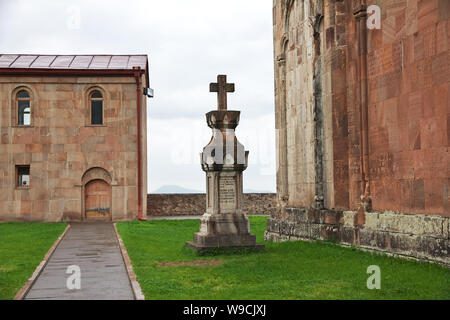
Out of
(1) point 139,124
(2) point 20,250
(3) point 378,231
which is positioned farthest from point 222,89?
(1) point 139,124

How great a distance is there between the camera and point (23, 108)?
1169 inches

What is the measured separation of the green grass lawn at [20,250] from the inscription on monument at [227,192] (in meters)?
4.63

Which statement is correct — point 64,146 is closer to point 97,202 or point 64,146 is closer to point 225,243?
point 97,202

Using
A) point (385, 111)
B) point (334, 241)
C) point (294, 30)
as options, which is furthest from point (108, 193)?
point (385, 111)

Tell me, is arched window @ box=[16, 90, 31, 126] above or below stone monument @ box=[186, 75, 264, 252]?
above

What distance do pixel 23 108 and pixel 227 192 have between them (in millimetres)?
17737

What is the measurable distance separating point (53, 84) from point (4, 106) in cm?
256

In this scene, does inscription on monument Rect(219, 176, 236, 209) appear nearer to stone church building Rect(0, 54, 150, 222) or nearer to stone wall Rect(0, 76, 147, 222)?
stone church building Rect(0, 54, 150, 222)

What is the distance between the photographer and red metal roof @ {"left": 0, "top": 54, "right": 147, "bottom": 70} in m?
30.0

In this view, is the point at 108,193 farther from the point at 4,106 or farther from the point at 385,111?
the point at 385,111

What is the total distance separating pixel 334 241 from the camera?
15.2 metres

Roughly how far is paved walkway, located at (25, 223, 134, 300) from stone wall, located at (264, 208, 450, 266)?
5.22 metres

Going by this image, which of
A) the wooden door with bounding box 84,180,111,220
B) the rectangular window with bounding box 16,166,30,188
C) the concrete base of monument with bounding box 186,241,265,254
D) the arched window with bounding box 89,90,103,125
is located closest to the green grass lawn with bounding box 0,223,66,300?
the rectangular window with bounding box 16,166,30,188

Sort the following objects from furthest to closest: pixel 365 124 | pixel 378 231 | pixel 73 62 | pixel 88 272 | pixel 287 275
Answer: pixel 73 62, pixel 365 124, pixel 378 231, pixel 88 272, pixel 287 275
